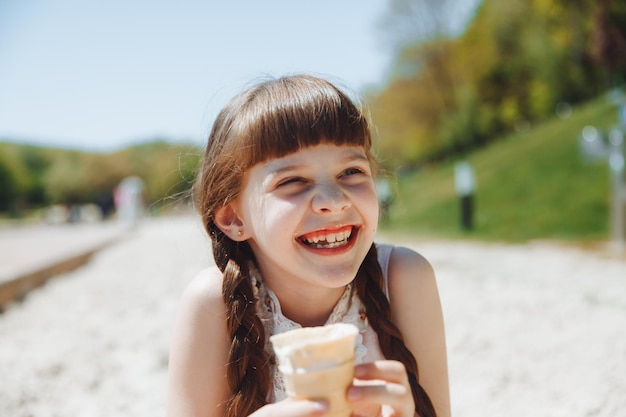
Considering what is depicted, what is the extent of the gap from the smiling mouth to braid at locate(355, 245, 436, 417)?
0.27 meters

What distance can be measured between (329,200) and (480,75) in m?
35.9

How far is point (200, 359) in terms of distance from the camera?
1.74m

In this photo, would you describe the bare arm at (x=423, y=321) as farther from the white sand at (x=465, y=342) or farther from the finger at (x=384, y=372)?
the white sand at (x=465, y=342)

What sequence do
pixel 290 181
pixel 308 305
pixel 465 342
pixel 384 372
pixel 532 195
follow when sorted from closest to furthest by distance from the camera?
1. pixel 384 372
2. pixel 290 181
3. pixel 308 305
4. pixel 465 342
5. pixel 532 195

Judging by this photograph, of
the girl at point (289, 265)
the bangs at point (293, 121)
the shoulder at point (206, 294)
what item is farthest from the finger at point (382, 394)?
the bangs at point (293, 121)

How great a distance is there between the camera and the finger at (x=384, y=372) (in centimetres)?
133

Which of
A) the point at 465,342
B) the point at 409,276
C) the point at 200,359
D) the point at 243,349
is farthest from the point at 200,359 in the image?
the point at 465,342

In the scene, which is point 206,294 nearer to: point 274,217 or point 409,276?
point 274,217

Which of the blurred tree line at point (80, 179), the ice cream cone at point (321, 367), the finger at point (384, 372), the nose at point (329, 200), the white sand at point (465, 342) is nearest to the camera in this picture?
Result: the ice cream cone at point (321, 367)

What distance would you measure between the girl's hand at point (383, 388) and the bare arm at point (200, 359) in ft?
1.88

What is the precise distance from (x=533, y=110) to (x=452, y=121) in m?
5.76

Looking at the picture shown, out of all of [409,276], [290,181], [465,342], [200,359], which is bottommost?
[465,342]


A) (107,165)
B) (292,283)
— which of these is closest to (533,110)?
(292,283)

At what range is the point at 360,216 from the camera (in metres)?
1.66
